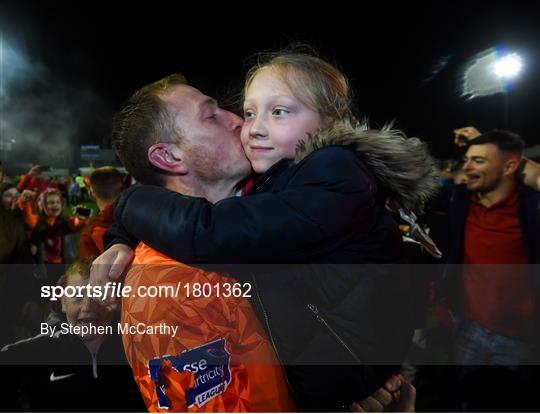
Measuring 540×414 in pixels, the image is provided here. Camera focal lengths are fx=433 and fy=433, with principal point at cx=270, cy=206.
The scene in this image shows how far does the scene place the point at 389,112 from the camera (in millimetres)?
2625

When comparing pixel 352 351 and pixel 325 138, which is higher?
pixel 325 138

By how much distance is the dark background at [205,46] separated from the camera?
2.21 metres

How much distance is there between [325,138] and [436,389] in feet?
8.23

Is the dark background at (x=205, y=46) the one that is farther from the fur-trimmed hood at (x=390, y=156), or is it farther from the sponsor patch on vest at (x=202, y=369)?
the sponsor patch on vest at (x=202, y=369)

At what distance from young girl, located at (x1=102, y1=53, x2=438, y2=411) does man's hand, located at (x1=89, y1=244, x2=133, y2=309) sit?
0.16 m

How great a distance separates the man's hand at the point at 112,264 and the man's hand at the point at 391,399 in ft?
2.31

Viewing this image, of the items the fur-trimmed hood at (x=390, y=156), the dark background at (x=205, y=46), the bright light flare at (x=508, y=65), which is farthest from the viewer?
the bright light flare at (x=508, y=65)

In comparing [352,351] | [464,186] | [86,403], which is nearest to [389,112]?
[464,186]

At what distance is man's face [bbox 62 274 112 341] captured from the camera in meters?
1.52

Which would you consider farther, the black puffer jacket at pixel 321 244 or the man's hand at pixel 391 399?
the man's hand at pixel 391 399

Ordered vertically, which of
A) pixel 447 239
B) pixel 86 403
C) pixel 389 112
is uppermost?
pixel 389 112

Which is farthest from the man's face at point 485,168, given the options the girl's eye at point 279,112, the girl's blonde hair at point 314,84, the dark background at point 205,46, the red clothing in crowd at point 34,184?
the red clothing in crowd at point 34,184

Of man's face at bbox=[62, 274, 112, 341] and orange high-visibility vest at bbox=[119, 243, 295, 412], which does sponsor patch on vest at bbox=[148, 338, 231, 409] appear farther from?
man's face at bbox=[62, 274, 112, 341]

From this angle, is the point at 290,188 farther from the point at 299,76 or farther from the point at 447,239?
the point at 447,239
